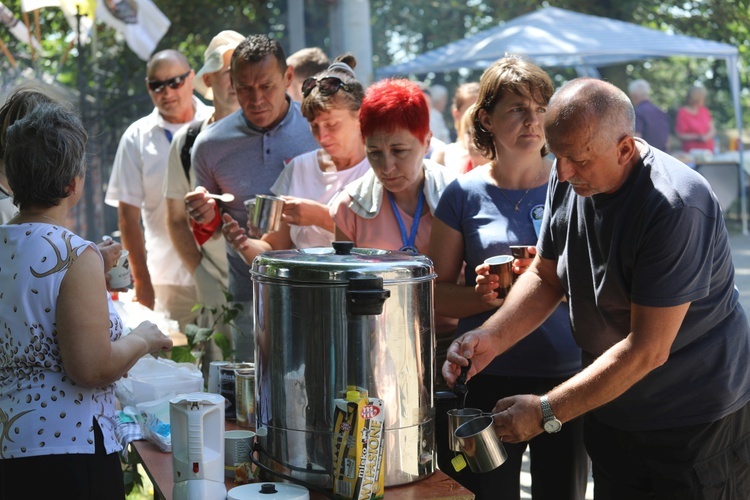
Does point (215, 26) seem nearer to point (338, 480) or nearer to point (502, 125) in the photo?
point (502, 125)

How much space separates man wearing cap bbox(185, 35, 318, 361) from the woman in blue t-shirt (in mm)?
1226

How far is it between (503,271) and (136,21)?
214 inches

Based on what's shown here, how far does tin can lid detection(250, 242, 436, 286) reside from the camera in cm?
213

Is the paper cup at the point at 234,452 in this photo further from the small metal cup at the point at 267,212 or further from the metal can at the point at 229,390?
the small metal cup at the point at 267,212

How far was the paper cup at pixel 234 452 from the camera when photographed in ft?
7.74

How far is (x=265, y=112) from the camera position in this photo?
160 inches

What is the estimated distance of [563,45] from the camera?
11891 millimetres

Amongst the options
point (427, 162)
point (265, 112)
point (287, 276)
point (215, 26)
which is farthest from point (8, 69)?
point (287, 276)

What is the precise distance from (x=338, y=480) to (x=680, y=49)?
11.3 m

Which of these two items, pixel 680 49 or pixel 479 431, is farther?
pixel 680 49

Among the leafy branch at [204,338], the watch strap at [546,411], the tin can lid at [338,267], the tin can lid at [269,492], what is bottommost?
the tin can lid at [269,492]

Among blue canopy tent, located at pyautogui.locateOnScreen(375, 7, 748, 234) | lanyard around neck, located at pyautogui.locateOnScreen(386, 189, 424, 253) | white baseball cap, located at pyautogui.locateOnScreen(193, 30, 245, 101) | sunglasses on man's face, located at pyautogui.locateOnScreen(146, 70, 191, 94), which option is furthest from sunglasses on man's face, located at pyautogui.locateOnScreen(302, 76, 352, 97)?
blue canopy tent, located at pyautogui.locateOnScreen(375, 7, 748, 234)

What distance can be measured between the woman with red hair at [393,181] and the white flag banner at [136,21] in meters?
4.58

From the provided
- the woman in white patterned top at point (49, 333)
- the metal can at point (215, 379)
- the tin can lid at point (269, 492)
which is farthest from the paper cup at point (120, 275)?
the tin can lid at point (269, 492)
